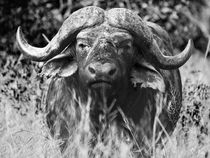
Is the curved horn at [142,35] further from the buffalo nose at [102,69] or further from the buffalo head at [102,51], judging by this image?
the buffalo nose at [102,69]

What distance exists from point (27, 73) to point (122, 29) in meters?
1.97

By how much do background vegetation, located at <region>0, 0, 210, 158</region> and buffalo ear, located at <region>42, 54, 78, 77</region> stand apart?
0.49m

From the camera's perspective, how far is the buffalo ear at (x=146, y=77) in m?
6.35

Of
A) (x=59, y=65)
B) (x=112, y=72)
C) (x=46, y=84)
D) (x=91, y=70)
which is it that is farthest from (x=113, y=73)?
(x=46, y=84)

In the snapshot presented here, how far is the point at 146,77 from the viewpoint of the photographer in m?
6.38

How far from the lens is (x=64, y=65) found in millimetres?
6363

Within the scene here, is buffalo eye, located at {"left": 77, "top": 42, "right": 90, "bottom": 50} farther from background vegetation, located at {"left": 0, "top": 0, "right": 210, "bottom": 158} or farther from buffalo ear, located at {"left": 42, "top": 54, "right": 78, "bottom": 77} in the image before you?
background vegetation, located at {"left": 0, "top": 0, "right": 210, "bottom": 158}

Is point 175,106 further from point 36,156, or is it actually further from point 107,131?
point 36,156

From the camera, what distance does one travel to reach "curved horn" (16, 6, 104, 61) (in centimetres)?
620

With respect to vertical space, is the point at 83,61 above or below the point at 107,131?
above

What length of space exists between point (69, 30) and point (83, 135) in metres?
0.80

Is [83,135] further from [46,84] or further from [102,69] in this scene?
[46,84]

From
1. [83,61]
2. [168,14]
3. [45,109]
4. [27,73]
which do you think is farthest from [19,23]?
[83,61]

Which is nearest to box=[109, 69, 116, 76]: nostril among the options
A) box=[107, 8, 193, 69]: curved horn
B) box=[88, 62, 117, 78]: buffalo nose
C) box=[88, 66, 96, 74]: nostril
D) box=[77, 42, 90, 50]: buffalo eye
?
box=[88, 62, 117, 78]: buffalo nose
